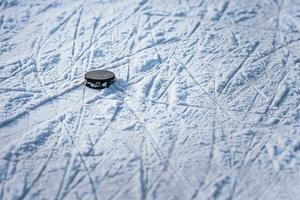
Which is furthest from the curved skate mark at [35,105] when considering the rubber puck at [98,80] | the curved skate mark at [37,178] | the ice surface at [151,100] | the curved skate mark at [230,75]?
the curved skate mark at [230,75]

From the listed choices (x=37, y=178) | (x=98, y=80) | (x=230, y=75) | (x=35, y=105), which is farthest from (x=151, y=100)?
(x=37, y=178)

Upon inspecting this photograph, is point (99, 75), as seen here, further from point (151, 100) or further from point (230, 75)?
point (230, 75)

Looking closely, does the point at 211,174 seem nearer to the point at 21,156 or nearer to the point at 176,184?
the point at 176,184

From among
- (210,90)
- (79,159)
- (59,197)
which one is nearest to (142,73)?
(210,90)

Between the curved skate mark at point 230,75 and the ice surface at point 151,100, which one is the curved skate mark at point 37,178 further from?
the curved skate mark at point 230,75

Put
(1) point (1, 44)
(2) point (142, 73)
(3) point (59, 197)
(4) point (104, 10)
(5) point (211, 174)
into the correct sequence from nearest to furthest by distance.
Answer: (3) point (59, 197)
(5) point (211, 174)
(2) point (142, 73)
(1) point (1, 44)
(4) point (104, 10)

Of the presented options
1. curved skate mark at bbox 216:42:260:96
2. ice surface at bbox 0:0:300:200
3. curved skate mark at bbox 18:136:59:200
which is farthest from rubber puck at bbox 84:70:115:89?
curved skate mark at bbox 216:42:260:96

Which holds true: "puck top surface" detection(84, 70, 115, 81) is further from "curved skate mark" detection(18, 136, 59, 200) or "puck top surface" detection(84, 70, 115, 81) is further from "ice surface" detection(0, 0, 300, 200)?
"curved skate mark" detection(18, 136, 59, 200)
